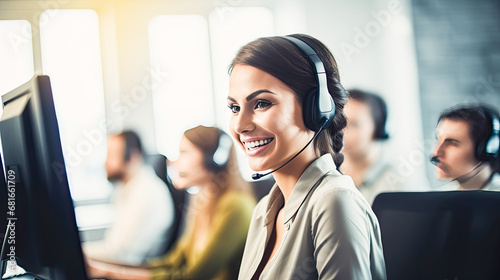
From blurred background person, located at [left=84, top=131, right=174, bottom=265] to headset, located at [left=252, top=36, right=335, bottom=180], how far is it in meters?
1.18

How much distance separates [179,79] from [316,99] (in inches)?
56.0

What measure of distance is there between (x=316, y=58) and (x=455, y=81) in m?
1.70

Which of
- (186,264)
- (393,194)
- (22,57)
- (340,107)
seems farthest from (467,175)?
(22,57)

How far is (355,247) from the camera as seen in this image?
2.93ft

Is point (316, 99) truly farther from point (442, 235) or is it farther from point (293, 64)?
point (442, 235)

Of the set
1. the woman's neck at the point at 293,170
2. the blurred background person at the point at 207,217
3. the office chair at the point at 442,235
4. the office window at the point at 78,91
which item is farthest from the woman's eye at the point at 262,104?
the office window at the point at 78,91

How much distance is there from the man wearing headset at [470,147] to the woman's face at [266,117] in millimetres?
723

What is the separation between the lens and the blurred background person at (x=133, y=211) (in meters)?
2.08

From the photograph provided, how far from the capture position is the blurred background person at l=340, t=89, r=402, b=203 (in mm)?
2010

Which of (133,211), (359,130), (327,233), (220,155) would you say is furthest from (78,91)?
(327,233)

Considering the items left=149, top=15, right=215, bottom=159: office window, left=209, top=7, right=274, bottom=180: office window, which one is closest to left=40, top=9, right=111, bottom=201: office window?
left=149, top=15, right=215, bottom=159: office window

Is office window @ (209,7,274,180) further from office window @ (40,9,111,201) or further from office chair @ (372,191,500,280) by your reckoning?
office chair @ (372,191,500,280)

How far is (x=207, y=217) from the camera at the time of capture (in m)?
1.86

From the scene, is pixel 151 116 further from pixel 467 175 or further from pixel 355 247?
pixel 355 247
